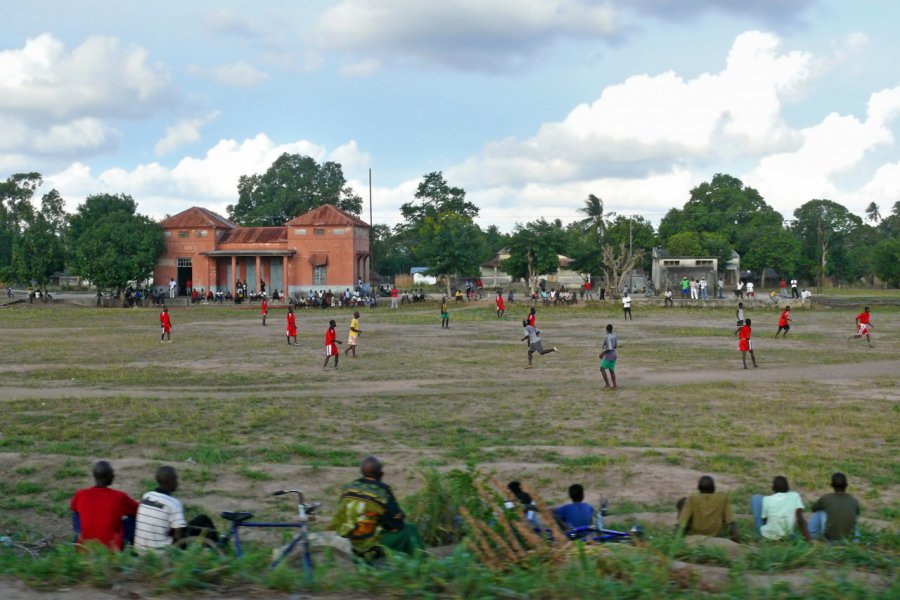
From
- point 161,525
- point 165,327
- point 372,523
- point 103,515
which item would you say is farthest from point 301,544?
point 165,327

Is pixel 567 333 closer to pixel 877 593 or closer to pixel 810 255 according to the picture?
pixel 877 593

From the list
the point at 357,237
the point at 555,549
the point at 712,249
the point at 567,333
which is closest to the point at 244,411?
the point at 555,549

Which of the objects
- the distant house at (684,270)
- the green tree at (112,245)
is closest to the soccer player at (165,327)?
the green tree at (112,245)

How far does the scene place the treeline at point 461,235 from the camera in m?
62.6

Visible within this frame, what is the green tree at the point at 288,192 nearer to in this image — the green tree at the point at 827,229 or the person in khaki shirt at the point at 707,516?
the green tree at the point at 827,229

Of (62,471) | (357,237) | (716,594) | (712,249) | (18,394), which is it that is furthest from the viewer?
(712,249)

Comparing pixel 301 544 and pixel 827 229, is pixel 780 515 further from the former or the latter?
pixel 827 229

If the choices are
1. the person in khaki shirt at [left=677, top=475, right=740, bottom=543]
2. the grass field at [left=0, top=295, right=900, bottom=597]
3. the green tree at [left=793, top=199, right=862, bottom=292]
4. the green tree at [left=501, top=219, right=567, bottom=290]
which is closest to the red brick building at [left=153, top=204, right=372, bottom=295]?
the green tree at [left=501, top=219, right=567, bottom=290]

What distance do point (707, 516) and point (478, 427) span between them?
670 centimetres

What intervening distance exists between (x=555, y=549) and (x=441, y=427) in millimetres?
7901

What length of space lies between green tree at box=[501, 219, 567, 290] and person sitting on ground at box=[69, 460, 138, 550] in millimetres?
57768

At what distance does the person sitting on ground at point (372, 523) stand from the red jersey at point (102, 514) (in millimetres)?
1938

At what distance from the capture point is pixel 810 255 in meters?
93.8

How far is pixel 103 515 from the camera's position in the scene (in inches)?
291
